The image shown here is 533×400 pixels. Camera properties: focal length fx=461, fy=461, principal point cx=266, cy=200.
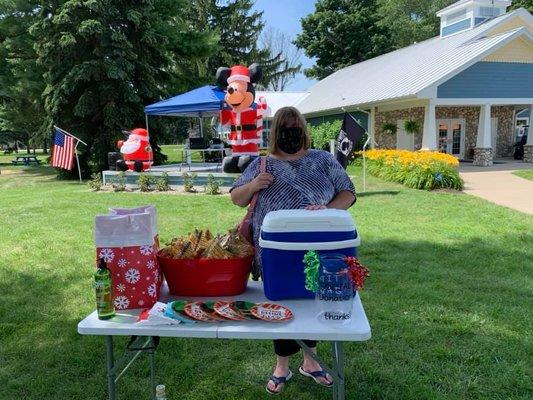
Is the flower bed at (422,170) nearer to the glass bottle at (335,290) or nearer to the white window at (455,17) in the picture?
the glass bottle at (335,290)

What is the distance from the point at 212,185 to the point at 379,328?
808cm

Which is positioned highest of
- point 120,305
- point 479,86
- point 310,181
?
point 479,86

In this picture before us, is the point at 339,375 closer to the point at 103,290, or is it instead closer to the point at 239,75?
the point at 103,290

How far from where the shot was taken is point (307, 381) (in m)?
2.95

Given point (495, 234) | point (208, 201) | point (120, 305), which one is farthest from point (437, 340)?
point (208, 201)

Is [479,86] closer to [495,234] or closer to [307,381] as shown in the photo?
[495,234]

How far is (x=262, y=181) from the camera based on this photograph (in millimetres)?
2391

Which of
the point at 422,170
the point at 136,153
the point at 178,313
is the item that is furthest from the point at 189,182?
the point at 178,313

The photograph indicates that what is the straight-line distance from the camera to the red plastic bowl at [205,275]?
6.97 ft

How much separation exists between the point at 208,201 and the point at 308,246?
827cm

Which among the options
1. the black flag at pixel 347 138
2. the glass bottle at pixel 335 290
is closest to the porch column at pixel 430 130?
the black flag at pixel 347 138

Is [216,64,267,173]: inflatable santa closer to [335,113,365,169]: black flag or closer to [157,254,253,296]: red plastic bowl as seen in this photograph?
[335,113,365,169]: black flag

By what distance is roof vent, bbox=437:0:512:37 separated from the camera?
19062mm

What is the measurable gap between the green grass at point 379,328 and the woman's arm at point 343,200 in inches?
47.2
